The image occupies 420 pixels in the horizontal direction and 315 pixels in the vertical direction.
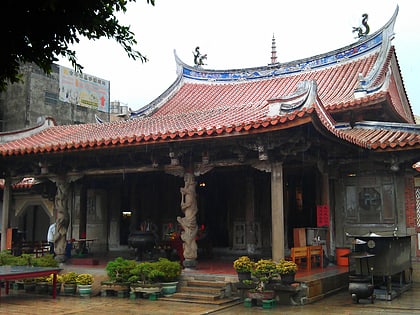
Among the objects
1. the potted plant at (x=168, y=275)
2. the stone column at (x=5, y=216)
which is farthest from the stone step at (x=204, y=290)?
the stone column at (x=5, y=216)

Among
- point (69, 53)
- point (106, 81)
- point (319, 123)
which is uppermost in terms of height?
point (106, 81)

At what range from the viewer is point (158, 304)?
8.73 meters

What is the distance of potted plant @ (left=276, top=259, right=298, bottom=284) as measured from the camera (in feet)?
27.7

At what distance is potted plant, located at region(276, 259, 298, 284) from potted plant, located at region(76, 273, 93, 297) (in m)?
3.84

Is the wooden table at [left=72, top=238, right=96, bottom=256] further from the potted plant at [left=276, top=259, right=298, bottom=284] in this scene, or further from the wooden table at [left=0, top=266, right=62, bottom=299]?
the potted plant at [left=276, top=259, right=298, bottom=284]

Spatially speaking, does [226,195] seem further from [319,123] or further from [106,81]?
[106,81]

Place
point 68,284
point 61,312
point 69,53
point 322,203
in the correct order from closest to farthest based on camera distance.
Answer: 1. point 69,53
2. point 61,312
3. point 68,284
4. point 322,203

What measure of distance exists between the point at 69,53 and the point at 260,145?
20.2 ft

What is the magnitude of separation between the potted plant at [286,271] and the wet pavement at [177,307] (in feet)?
1.45

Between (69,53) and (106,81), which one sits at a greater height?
(106,81)

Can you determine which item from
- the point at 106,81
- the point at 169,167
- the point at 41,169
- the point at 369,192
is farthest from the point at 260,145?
the point at 106,81

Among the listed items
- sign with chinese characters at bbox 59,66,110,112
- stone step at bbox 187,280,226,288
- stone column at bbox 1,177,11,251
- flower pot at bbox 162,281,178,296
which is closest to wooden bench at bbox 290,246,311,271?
stone step at bbox 187,280,226,288

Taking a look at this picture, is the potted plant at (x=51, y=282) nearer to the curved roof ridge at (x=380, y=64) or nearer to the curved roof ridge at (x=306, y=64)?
the curved roof ridge at (x=380, y=64)

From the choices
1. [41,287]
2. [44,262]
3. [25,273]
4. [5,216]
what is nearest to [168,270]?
[25,273]
